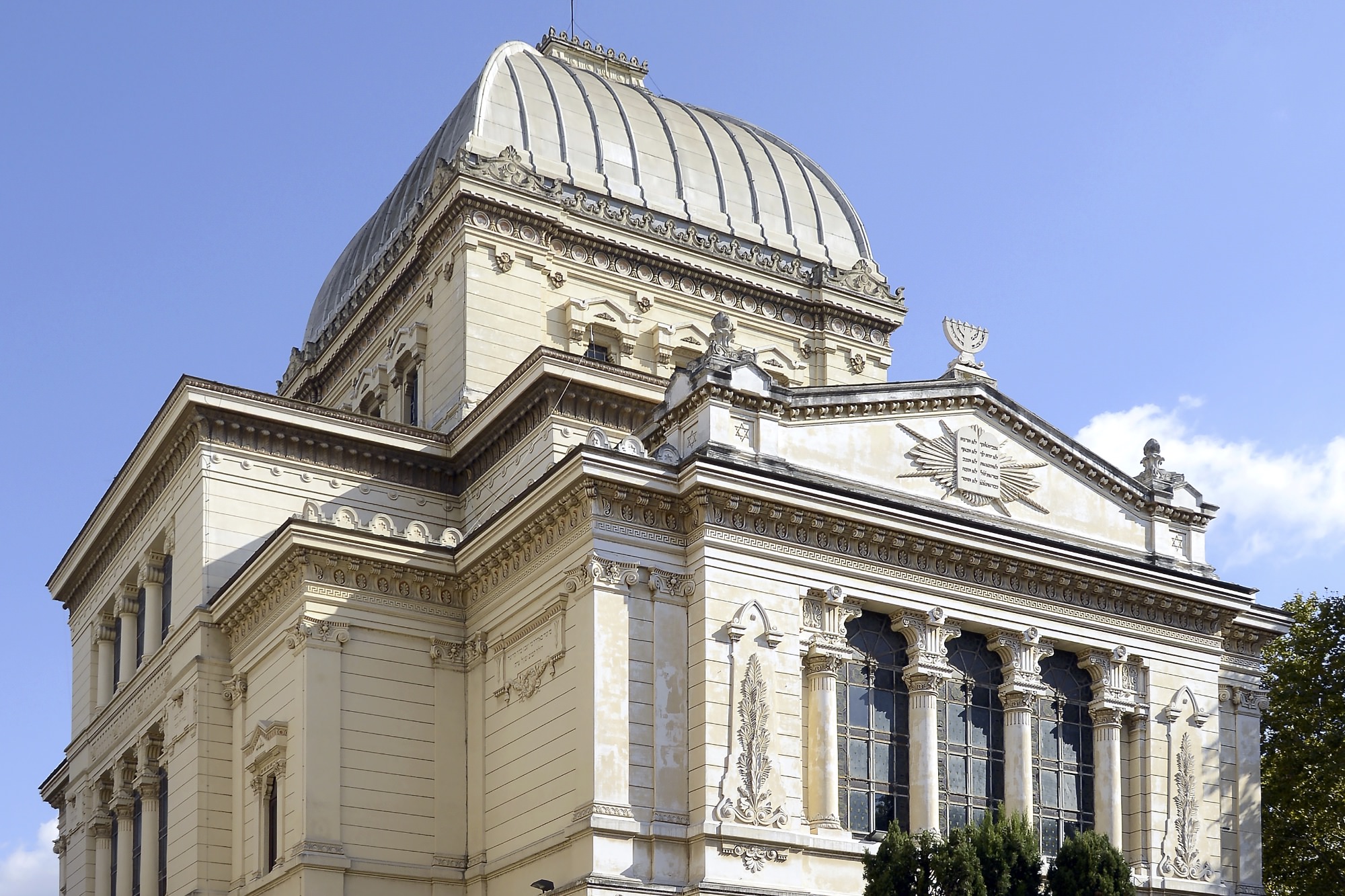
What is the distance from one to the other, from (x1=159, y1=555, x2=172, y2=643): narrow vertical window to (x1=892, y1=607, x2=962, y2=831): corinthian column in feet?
57.2

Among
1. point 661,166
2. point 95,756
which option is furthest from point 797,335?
point 95,756

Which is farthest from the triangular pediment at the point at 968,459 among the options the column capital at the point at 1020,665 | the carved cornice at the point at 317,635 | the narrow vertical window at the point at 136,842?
the narrow vertical window at the point at 136,842

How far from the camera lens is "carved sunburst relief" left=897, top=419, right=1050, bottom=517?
3400 cm

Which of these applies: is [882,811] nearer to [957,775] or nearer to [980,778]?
[957,775]

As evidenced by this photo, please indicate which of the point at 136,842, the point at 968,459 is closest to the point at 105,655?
the point at 136,842

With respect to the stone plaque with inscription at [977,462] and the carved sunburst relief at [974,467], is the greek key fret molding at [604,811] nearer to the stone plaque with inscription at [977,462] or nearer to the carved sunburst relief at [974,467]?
the carved sunburst relief at [974,467]

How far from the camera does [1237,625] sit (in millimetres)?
37531

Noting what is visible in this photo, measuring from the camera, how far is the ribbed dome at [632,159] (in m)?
45.2

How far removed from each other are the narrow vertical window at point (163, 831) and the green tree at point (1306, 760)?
26103 mm

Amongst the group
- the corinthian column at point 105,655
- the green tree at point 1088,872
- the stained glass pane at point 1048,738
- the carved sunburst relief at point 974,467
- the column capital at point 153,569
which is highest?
the carved sunburst relief at point 974,467

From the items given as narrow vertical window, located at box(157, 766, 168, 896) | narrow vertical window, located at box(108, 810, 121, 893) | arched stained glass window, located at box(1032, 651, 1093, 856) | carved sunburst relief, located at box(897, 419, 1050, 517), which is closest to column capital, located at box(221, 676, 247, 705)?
narrow vertical window, located at box(157, 766, 168, 896)

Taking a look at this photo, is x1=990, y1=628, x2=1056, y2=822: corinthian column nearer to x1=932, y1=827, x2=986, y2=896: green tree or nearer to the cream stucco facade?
the cream stucco facade

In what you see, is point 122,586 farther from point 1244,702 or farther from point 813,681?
point 1244,702

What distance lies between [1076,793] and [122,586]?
23.3 meters
